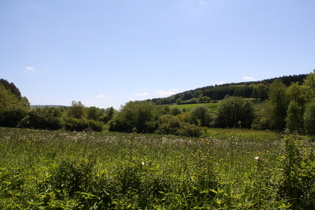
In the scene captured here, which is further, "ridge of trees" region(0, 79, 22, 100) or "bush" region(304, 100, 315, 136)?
"ridge of trees" region(0, 79, 22, 100)

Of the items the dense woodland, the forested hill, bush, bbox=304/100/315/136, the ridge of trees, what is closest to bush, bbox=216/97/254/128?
the dense woodland

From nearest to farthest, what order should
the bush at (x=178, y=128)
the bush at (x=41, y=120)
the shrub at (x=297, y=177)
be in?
the shrub at (x=297, y=177)
the bush at (x=178, y=128)
the bush at (x=41, y=120)

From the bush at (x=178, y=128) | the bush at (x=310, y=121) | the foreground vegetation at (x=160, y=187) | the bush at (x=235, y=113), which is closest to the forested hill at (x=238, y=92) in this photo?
the bush at (x=235, y=113)

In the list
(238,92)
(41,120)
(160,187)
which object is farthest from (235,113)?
(160,187)

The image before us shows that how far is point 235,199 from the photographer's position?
159 inches

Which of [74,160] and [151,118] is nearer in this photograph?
[74,160]

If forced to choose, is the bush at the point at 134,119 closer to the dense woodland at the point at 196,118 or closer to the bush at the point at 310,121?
the dense woodland at the point at 196,118

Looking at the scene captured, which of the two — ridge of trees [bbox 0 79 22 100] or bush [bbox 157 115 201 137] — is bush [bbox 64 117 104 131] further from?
ridge of trees [bbox 0 79 22 100]

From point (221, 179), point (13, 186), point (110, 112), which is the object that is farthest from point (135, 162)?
point (110, 112)

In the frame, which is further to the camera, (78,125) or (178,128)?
(78,125)

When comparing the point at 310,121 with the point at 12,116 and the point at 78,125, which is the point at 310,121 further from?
the point at 12,116

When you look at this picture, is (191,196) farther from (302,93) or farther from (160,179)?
(302,93)

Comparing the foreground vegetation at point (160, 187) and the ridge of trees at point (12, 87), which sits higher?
the ridge of trees at point (12, 87)

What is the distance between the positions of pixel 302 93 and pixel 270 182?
47128 millimetres
